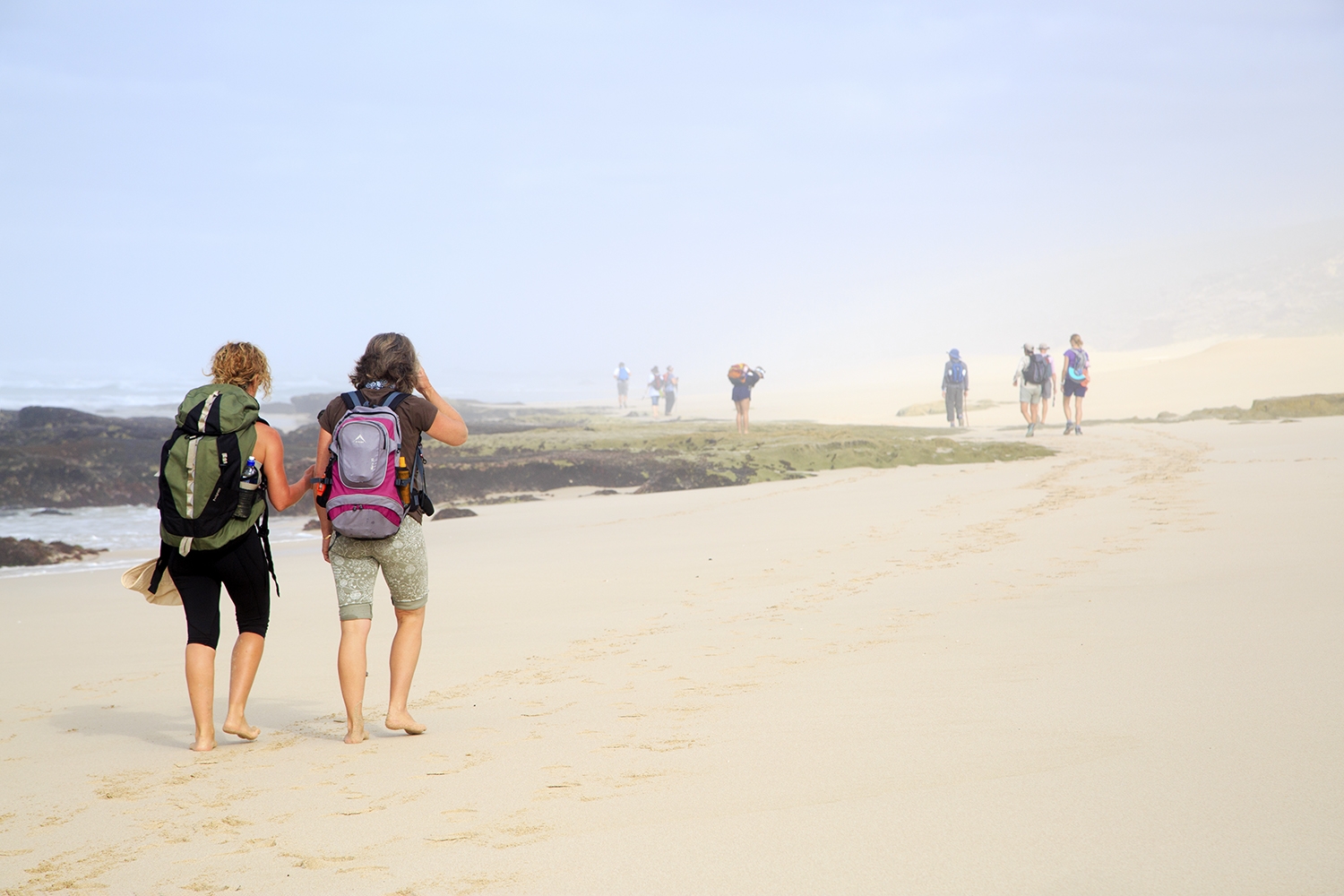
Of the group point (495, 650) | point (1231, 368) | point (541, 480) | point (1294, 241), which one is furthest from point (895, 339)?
point (495, 650)

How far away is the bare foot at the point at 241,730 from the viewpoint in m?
3.96

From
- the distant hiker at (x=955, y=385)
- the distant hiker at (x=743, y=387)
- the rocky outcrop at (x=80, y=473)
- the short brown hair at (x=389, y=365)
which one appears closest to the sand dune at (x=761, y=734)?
the short brown hair at (x=389, y=365)

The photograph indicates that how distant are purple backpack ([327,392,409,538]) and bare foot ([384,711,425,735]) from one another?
72 centimetres

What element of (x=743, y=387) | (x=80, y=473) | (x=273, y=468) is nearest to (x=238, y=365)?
(x=273, y=468)

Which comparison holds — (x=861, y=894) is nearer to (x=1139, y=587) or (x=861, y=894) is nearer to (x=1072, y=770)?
(x=1072, y=770)

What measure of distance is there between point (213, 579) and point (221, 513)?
309mm

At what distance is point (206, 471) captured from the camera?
389cm

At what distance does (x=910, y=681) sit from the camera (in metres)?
4.15

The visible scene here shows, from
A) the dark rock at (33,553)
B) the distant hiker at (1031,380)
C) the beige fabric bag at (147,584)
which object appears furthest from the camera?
the distant hiker at (1031,380)

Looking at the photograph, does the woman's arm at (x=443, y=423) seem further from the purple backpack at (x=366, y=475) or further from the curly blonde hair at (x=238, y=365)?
the curly blonde hair at (x=238, y=365)

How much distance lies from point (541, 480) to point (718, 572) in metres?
7.86

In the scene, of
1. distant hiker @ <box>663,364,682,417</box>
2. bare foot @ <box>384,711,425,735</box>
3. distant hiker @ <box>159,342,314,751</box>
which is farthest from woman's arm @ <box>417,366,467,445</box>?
distant hiker @ <box>663,364,682,417</box>

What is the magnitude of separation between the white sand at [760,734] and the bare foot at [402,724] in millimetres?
52

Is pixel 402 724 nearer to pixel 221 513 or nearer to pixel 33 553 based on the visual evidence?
pixel 221 513
